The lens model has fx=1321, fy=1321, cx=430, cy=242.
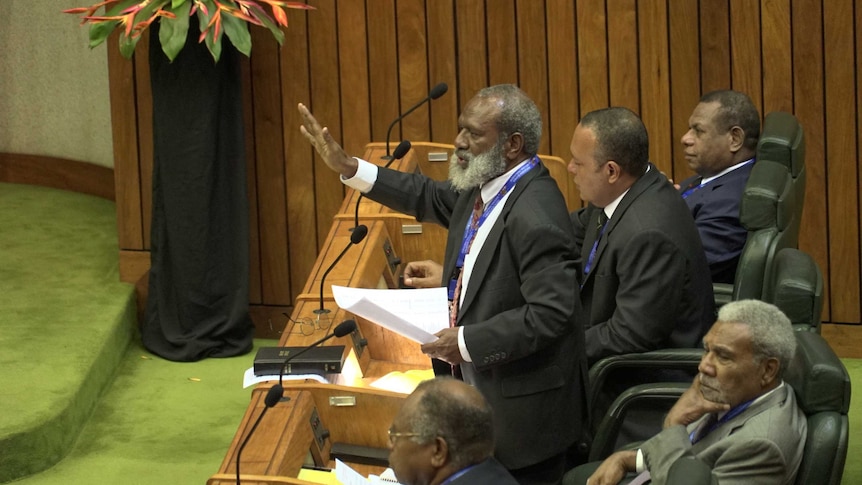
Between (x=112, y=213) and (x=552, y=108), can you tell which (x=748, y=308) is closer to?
(x=552, y=108)

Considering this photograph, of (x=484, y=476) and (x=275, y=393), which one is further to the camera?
(x=275, y=393)

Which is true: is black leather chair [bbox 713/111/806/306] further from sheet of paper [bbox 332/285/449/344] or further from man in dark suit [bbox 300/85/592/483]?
sheet of paper [bbox 332/285/449/344]

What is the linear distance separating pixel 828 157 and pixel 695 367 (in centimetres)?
207

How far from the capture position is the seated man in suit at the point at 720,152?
3.96 meters

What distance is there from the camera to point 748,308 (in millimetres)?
2541

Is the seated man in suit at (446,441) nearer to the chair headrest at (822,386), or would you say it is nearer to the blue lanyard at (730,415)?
the blue lanyard at (730,415)

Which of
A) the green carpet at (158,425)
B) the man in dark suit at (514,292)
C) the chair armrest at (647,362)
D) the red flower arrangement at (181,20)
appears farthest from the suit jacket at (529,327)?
the red flower arrangement at (181,20)

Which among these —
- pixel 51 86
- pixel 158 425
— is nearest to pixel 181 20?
pixel 158 425

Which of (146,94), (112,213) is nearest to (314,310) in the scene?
(146,94)

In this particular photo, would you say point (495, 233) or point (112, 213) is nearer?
point (495, 233)

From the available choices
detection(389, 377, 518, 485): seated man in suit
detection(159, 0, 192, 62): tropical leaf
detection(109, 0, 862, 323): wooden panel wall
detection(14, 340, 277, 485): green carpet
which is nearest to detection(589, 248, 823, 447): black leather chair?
detection(389, 377, 518, 485): seated man in suit

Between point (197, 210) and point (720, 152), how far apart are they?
206 centimetres

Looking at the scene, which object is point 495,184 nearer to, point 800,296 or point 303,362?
point 303,362

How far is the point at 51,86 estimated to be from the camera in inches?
247
